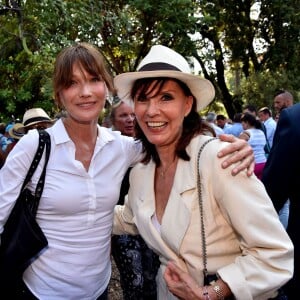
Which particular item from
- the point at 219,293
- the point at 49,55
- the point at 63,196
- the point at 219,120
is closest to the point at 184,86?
the point at 63,196

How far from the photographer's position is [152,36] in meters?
14.9

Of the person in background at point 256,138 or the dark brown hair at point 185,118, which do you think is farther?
the person in background at point 256,138

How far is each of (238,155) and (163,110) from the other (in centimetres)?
43

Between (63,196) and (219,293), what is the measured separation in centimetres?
90

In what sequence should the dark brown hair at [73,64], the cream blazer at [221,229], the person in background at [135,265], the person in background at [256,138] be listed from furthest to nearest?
the person in background at [256,138], the person in background at [135,265], the dark brown hair at [73,64], the cream blazer at [221,229]

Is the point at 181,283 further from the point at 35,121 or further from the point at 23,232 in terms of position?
the point at 35,121

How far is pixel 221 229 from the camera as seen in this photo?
5.99 feet

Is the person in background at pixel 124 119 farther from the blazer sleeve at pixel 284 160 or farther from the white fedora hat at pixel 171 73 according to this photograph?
the blazer sleeve at pixel 284 160

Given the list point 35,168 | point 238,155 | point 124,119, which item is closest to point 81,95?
point 35,168

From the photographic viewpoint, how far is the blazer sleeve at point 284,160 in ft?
6.08

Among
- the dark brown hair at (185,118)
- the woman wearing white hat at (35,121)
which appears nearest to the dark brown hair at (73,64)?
the dark brown hair at (185,118)

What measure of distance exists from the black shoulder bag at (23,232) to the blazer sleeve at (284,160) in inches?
44.2

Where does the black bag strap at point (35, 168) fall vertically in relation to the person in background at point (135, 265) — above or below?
above

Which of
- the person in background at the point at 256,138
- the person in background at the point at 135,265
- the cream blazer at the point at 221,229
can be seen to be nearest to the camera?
the cream blazer at the point at 221,229
